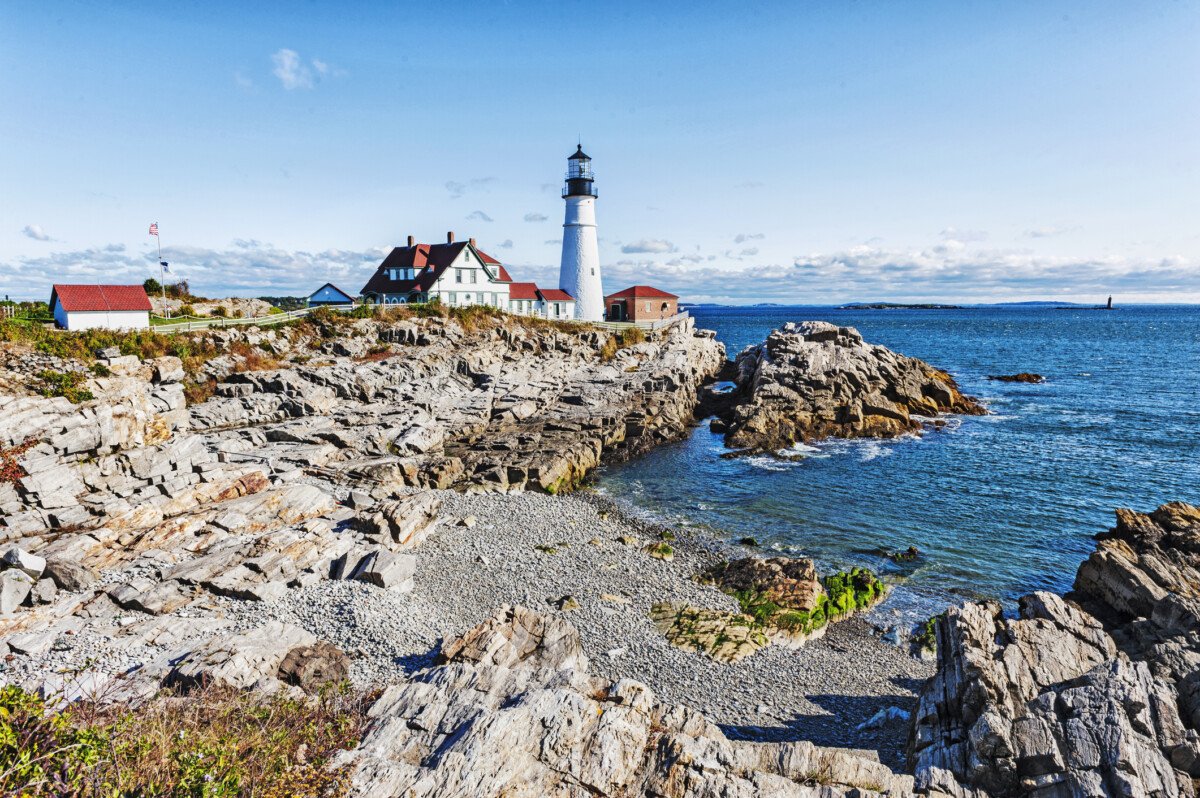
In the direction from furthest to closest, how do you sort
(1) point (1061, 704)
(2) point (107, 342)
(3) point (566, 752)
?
1. (2) point (107, 342)
2. (1) point (1061, 704)
3. (3) point (566, 752)

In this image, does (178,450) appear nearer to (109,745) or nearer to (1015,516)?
(109,745)

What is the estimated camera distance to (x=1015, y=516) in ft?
82.8

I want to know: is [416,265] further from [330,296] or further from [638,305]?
[638,305]

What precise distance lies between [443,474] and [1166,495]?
1297 inches

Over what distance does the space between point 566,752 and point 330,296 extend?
55.0 metres

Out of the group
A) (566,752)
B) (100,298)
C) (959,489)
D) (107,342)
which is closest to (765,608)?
(566,752)

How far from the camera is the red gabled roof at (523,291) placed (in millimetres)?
64812

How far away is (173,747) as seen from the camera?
25.7 ft

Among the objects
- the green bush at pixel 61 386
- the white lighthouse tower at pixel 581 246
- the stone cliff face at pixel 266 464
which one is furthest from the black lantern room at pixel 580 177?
the green bush at pixel 61 386

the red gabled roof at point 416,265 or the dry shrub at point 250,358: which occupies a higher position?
the red gabled roof at point 416,265

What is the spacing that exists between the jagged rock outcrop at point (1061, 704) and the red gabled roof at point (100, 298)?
4567 cm

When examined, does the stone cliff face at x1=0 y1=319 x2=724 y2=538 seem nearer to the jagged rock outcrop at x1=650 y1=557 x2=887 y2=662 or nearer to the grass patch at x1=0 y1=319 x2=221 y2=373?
the grass patch at x1=0 y1=319 x2=221 y2=373

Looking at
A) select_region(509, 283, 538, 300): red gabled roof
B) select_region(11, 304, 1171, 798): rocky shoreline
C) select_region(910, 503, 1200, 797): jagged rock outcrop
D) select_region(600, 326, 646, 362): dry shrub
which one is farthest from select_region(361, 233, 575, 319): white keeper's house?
select_region(910, 503, 1200, 797): jagged rock outcrop

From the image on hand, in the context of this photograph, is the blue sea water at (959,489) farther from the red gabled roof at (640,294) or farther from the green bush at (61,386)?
the red gabled roof at (640,294)
